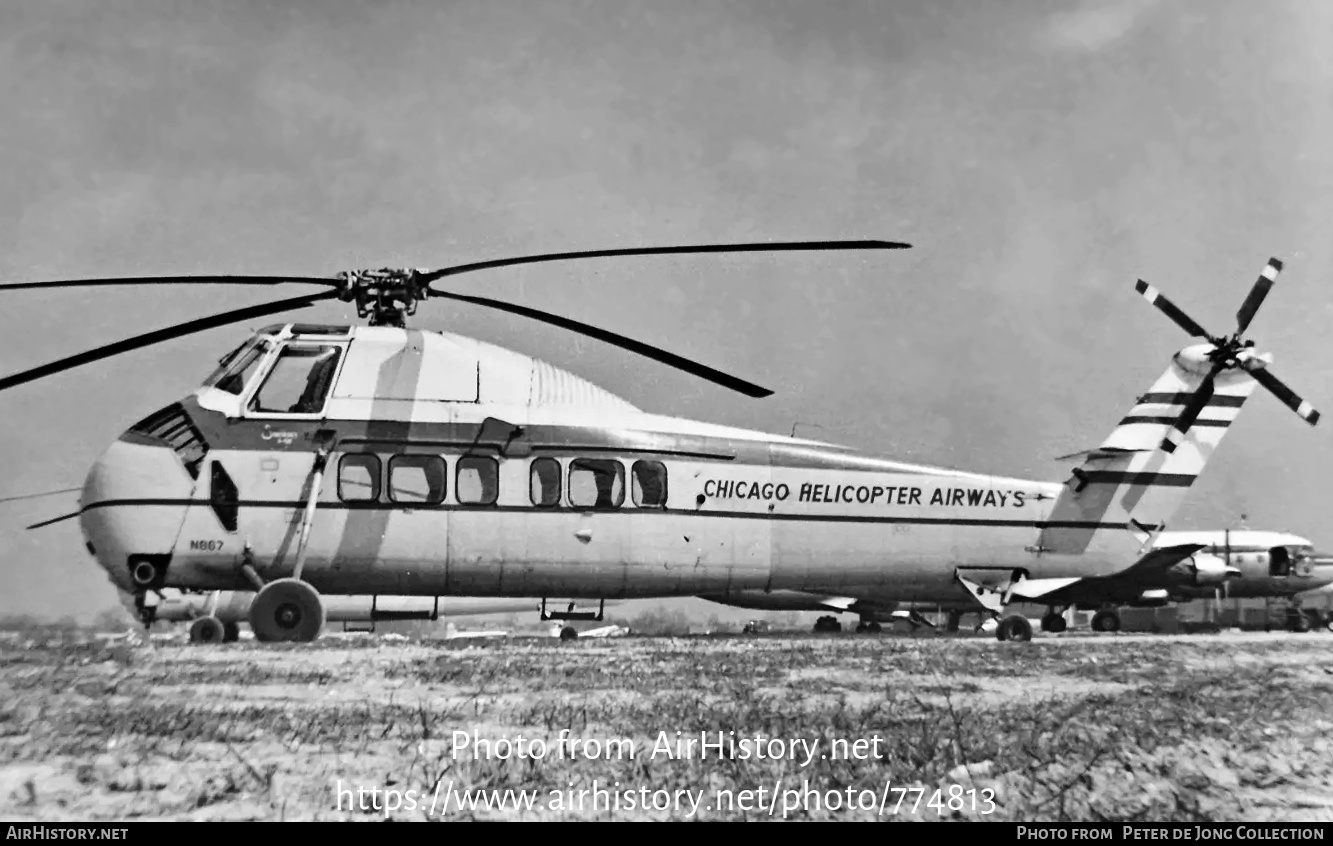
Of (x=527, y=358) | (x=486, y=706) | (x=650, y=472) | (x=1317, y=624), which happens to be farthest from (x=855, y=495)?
(x=1317, y=624)

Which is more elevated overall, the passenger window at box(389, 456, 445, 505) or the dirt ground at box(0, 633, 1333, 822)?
the passenger window at box(389, 456, 445, 505)

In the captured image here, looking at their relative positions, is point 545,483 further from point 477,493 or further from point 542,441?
point 477,493

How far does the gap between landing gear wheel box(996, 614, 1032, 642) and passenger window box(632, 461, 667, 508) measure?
681cm

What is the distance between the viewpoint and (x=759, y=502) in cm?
1753

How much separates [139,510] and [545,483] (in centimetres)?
547

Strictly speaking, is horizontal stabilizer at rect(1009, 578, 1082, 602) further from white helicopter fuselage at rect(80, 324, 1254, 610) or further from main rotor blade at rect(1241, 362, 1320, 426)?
main rotor blade at rect(1241, 362, 1320, 426)

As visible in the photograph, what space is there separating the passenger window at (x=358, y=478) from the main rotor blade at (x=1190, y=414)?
1433cm

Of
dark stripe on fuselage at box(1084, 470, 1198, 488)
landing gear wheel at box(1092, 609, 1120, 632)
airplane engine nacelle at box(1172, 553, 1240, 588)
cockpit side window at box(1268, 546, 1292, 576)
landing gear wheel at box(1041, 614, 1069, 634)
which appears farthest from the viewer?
cockpit side window at box(1268, 546, 1292, 576)

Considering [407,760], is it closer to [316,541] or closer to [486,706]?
[486,706]

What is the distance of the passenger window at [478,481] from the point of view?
54.4 ft

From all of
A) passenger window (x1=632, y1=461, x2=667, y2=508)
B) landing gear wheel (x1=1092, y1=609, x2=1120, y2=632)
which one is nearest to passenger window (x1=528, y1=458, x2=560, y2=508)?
passenger window (x1=632, y1=461, x2=667, y2=508)

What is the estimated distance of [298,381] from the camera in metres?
16.5

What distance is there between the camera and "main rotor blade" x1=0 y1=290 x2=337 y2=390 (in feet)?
43.0

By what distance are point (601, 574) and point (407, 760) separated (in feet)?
35.2
